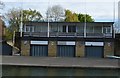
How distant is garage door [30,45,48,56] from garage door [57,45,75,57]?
7.96ft

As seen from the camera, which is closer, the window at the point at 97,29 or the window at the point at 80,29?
the window at the point at 80,29

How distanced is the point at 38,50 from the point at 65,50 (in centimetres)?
508

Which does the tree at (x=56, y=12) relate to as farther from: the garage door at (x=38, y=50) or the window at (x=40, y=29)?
the garage door at (x=38, y=50)

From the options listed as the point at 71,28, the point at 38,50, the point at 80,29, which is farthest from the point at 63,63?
the point at 80,29

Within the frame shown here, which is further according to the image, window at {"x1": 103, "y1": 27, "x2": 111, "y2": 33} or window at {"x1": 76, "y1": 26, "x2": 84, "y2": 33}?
window at {"x1": 76, "y1": 26, "x2": 84, "y2": 33}

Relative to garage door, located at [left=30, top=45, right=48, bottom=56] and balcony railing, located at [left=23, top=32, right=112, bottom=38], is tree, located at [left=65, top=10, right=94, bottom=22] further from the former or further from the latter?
garage door, located at [left=30, top=45, right=48, bottom=56]

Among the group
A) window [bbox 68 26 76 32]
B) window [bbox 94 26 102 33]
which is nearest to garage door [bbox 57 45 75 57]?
window [bbox 68 26 76 32]

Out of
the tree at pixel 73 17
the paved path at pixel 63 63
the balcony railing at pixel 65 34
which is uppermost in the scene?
the tree at pixel 73 17

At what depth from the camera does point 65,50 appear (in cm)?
5903

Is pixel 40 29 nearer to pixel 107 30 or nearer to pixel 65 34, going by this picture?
pixel 65 34

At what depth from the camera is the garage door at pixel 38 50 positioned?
193 feet

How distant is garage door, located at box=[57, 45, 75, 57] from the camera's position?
5875cm

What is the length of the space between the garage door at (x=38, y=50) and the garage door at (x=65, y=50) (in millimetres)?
2427

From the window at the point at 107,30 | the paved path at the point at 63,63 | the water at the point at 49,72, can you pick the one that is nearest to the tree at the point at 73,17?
the window at the point at 107,30
